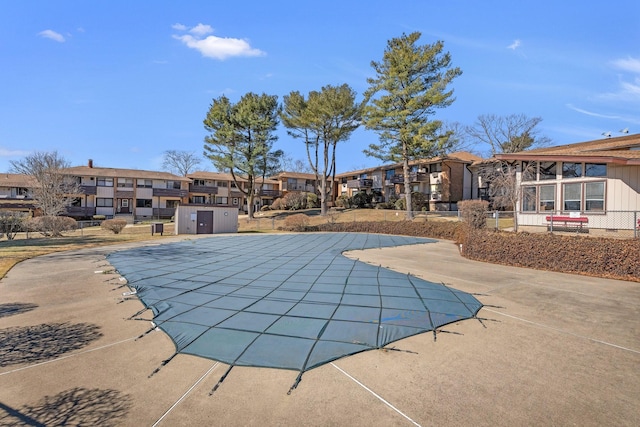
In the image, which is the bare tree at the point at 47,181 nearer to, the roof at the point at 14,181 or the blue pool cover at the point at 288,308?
the roof at the point at 14,181

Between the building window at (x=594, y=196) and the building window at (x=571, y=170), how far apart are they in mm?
729

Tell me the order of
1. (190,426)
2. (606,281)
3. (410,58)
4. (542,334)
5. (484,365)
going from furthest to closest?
(410,58) < (606,281) < (542,334) < (484,365) < (190,426)

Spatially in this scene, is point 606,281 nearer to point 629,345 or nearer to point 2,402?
point 629,345

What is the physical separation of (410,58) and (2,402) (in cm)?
2969

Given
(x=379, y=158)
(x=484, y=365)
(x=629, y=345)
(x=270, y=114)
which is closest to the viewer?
(x=484, y=365)

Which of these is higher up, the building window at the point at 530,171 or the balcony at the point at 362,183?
the balcony at the point at 362,183

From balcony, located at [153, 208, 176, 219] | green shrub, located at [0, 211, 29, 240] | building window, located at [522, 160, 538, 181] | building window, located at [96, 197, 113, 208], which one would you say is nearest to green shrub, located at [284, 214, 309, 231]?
building window, located at [522, 160, 538, 181]

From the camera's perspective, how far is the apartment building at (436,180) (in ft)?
118

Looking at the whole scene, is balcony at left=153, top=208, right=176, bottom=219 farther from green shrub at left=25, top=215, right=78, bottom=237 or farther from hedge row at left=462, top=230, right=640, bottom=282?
hedge row at left=462, top=230, right=640, bottom=282

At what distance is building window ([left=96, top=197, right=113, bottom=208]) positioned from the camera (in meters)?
41.6

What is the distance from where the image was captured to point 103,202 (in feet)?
137

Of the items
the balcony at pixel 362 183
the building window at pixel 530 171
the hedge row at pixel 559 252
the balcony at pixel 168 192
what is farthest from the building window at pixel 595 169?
the balcony at pixel 168 192

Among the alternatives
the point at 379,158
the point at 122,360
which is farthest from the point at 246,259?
the point at 379,158

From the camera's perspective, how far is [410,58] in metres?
26.5
